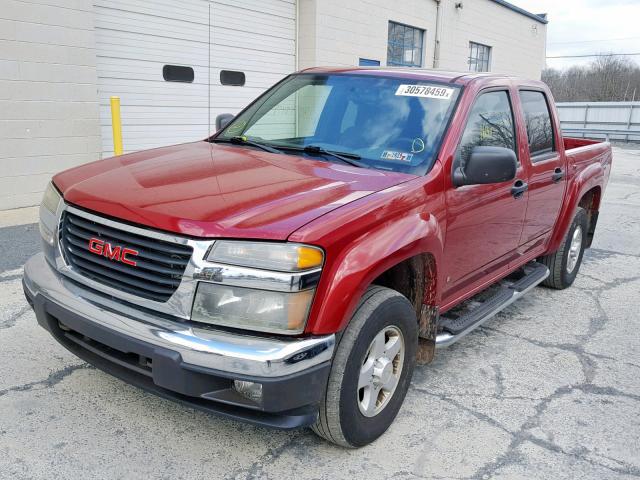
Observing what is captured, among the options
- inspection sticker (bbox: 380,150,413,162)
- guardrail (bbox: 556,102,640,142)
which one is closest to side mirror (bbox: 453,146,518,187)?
inspection sticker (bbox: 380,150,413,162)

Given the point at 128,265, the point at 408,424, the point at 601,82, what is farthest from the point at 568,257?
the point at 601,82

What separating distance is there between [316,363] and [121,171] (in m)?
1.49

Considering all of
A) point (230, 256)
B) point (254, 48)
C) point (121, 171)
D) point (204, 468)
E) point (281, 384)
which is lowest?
point (204, 468)

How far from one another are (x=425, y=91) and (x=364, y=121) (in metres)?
0.41

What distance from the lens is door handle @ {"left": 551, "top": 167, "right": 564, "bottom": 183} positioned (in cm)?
452

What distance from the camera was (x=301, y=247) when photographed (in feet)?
7.64

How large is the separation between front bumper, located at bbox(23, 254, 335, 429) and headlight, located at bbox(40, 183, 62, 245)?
1.60ft

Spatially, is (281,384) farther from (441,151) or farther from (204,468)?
(441,151)

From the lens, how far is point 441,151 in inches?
127

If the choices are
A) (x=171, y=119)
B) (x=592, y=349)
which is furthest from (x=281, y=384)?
(x=171, y=119)

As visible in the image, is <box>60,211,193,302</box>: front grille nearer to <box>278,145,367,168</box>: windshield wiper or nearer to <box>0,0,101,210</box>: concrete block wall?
<box>278,145,367,168</box>: windshield wiper

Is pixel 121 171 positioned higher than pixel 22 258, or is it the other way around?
pixel 121 171

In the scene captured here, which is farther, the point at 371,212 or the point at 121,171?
the point at 121,171

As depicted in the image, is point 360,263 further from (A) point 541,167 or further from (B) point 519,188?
(A) point 541,167
